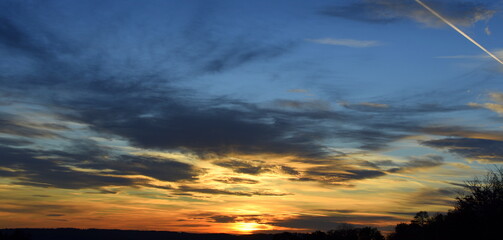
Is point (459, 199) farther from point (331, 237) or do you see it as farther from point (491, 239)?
point (331, 237)

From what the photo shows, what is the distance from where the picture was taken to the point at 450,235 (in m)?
68.1

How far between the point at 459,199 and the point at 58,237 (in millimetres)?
152229

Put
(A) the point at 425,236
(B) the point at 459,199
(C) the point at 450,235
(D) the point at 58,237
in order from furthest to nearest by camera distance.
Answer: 1. (D) the point at 58,237
2. (A) the point at 425,236
3. (B) the point at 459,199
4. (C) the point at 450,235

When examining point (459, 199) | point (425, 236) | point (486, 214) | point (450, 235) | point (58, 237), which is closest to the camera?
point (486, 214)

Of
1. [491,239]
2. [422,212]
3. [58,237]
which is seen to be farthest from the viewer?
[58,237]

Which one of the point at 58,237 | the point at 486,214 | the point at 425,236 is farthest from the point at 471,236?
the point at 58,237

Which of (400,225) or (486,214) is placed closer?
(486,214)

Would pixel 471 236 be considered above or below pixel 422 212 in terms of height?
below

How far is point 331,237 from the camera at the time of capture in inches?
7677

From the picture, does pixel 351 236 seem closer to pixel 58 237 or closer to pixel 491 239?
pixel 58 237

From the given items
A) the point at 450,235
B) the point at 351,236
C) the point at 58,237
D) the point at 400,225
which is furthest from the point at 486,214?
the point at 58,237

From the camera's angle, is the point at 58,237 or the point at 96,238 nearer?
the point at 58,237

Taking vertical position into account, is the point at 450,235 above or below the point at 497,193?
below

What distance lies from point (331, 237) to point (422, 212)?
176 ft
